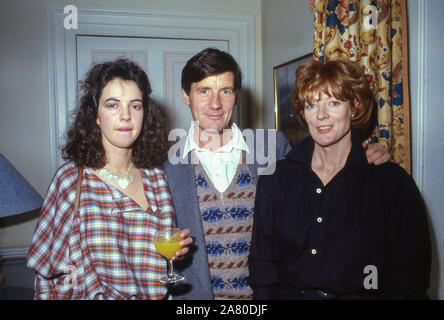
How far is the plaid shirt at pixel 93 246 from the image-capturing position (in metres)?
1.20

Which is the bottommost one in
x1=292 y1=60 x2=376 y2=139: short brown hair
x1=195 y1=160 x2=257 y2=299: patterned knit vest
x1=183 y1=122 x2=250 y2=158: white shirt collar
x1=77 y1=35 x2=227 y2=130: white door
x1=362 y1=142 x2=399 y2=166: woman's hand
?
x1=195 y1=160 x2=257 y2=299: patterned knit vest

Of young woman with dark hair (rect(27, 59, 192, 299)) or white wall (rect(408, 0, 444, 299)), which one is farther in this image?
white wall (rect(408, 0, 444, 299))

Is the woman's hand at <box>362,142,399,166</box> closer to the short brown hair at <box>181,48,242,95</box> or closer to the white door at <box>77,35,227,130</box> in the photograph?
the short brown hair at <box>181,48,242,95</box>

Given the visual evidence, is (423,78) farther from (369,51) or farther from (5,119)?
(5,119)

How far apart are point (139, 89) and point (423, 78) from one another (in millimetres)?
1178

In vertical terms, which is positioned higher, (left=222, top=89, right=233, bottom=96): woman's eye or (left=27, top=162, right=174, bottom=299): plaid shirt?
(left=222, top=89, right=233, bottom=96): woman's eye

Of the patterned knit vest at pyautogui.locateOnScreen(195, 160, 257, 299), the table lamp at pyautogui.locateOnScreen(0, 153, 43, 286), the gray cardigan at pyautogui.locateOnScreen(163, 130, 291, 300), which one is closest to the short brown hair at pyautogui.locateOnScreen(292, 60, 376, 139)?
the gray cardigan at pyautogui.locateOnScreen(163, 130, 291, 300)

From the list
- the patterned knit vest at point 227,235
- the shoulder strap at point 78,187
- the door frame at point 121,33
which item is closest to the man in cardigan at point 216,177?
the patterned knit vest at point 227,235

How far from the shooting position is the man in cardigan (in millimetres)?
1405

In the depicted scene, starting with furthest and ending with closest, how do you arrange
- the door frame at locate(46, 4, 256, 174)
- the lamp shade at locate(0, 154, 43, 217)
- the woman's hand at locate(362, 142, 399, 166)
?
the door frame at locate(46, 4, 256, 174) → the lamp shade at locate(0, 154, 43, 217) → the woman's hand at locate(362, 142, 399, 166)

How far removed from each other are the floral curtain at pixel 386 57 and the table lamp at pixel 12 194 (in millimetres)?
1767

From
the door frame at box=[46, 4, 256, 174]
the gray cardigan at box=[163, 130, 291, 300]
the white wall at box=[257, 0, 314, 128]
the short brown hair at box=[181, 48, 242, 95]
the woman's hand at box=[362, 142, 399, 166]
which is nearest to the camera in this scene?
the woman's hand at box=[362, 142, 399, 166]

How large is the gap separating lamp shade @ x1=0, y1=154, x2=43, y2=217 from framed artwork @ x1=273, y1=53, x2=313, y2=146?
5.64 ft
